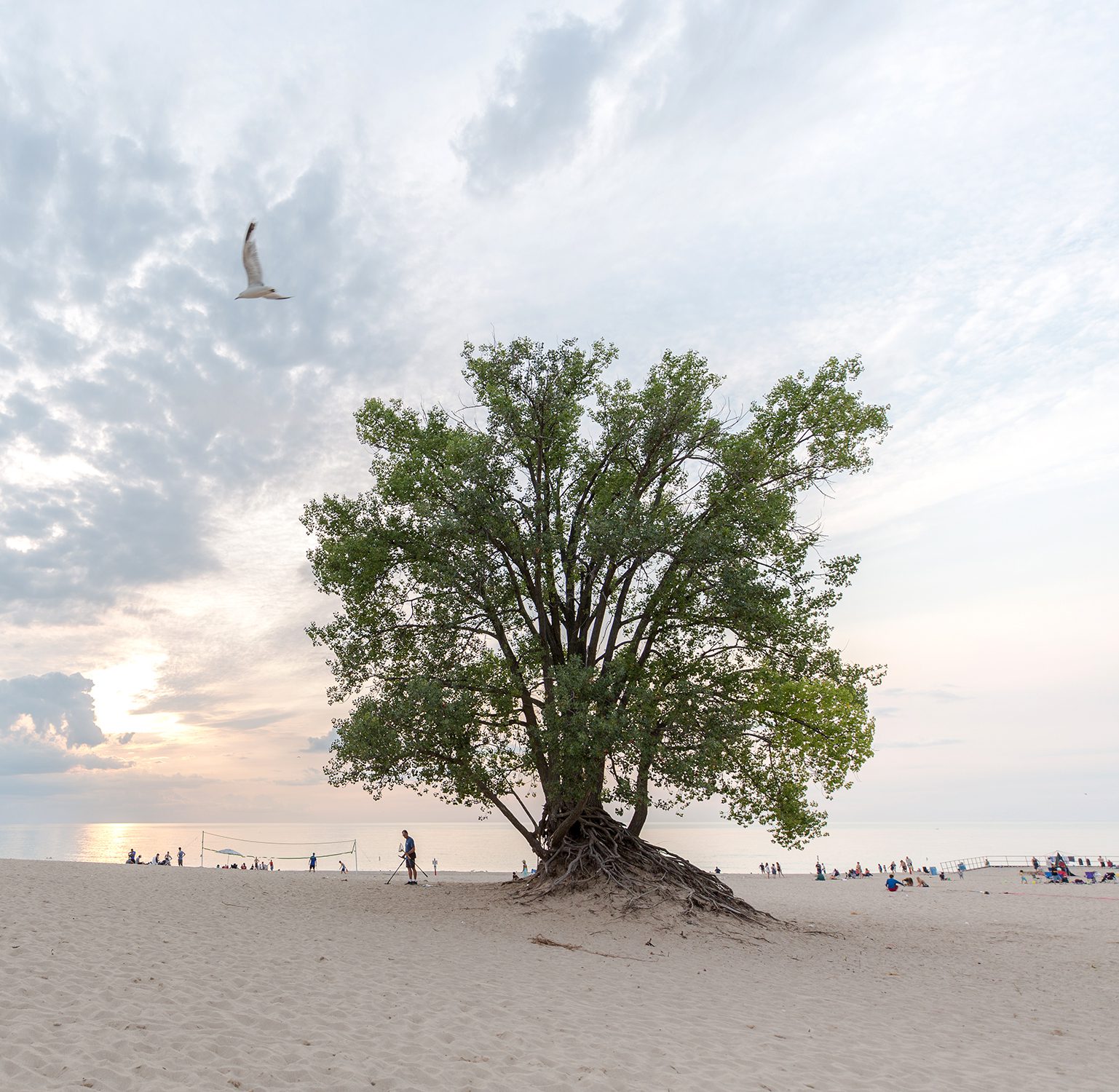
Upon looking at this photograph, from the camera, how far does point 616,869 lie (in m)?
19.7

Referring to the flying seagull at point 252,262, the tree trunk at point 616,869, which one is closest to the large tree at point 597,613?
the tree trunk at point 616,869

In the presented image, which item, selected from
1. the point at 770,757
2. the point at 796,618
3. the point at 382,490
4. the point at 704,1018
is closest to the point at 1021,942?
the point at 770,757

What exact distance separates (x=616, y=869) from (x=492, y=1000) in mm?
9334

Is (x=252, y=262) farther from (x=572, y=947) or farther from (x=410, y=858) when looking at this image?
(x=410, y=858)

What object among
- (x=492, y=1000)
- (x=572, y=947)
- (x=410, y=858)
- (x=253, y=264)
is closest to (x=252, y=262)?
(x=253, y=264)

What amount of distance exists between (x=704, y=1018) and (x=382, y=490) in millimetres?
14492

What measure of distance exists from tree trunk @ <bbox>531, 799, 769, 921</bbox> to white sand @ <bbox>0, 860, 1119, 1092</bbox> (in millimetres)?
1155

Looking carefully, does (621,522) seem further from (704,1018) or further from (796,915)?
(796,915)

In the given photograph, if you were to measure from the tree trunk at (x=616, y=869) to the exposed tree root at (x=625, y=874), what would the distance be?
19 mm

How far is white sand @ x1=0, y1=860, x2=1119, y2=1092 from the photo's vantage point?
7918mm

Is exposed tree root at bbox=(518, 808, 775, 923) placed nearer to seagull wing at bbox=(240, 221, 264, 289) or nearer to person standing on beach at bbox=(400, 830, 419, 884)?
person standing on beach at bbox=(400, 830, 419, 884)

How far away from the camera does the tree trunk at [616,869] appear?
19062 mm

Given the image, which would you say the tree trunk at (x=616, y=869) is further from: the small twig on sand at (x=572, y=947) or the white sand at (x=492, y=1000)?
the small twig on sand at (x=572, y=947)

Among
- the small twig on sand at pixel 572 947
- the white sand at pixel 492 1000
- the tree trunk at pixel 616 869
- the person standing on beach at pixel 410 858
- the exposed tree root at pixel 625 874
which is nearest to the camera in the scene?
the white sand at pixel 492 1000
